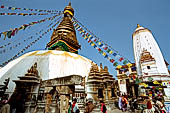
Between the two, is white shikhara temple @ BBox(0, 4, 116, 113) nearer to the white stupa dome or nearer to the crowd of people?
the white stupa dome

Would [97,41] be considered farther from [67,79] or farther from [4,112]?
[4,112]

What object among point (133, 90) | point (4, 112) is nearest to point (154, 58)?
point (133, 90)

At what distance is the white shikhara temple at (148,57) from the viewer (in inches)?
681

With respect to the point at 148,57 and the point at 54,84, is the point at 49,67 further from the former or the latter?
the point at 148,57

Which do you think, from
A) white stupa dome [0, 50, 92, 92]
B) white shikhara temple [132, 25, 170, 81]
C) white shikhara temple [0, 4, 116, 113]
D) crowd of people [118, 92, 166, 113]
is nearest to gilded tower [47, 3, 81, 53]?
white stupa dome [0, 50, 92, 92]

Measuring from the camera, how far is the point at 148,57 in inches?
739

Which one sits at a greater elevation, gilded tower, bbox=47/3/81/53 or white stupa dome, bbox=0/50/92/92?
gilded tower, bbox=47/3/81/53

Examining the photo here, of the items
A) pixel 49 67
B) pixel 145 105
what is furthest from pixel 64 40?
pixel 145 105

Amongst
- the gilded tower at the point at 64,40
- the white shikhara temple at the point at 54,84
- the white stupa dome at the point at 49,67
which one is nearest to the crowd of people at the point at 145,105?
the white shikhara temple at the point at 54,84

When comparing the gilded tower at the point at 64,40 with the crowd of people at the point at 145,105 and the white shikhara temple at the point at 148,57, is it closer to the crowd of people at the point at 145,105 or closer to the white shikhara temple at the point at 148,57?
the crowd of people at the point at 145,105

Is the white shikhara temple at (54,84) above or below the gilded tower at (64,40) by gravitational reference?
below

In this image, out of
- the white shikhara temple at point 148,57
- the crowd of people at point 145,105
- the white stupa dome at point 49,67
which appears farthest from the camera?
the white shikhara temple at point 148,57

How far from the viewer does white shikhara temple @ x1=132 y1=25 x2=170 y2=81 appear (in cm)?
1729

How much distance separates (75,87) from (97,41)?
278 inches
